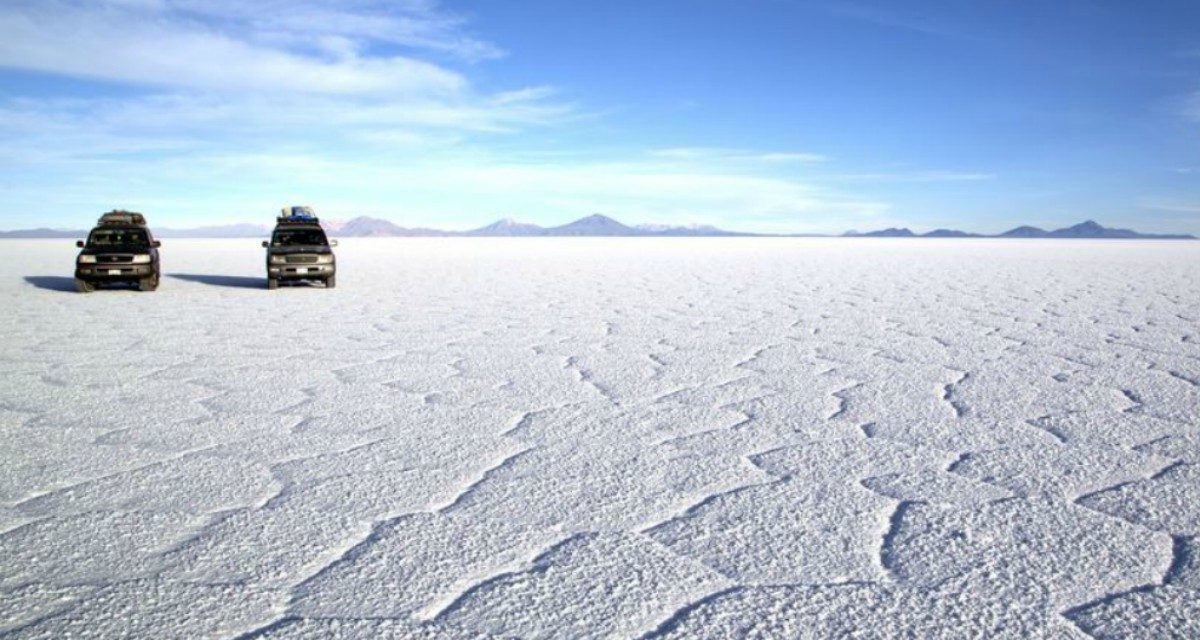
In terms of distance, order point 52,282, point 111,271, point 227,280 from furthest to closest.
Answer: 1. point 227,280
2. point 52,282
3. point 111,271

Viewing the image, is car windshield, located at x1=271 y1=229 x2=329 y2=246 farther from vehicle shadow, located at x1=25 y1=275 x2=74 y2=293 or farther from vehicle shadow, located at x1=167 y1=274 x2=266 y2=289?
vehicle shadow, located at x1=25 y1=275 x2=74 y2=293

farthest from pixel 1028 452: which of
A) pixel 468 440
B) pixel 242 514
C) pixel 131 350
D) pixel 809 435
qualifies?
pixel 131 350

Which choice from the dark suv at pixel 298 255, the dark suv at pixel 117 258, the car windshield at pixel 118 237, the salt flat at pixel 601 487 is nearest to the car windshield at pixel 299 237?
the dark suv at pixel 298 255

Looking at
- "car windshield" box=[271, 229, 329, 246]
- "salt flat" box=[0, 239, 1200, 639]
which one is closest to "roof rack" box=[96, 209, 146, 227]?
"car windshield" box=[271, 229, 329, 246]

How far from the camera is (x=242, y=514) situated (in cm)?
320

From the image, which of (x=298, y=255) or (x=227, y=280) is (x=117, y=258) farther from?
(x=227, y=280)

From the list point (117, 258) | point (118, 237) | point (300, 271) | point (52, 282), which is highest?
point (118, 237)

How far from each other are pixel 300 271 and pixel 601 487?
484 inches

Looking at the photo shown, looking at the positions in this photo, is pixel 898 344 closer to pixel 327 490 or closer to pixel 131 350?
pixel 327 490

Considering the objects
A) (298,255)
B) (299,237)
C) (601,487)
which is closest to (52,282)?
(299,237)

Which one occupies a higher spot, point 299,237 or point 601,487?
point 299,237

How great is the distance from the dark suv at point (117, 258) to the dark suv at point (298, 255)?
1968mm

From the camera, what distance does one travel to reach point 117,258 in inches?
540

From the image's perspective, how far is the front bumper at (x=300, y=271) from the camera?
47.0ft
